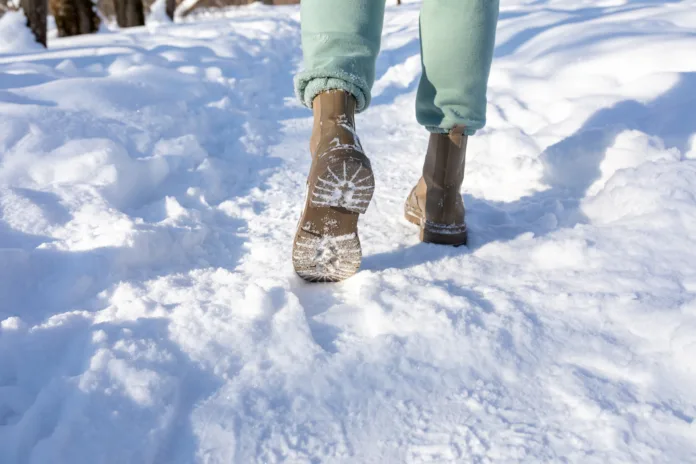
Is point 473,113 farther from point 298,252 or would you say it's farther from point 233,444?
point 233,444

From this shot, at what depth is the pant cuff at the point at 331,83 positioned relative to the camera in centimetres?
95

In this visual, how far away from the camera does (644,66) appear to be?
2.21 meters

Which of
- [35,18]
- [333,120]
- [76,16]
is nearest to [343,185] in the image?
[333,120]

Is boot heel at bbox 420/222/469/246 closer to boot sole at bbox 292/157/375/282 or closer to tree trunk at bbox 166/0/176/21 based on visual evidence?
boot sole at bbox 292/157/375/282

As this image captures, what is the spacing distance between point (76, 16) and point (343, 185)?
553 centimetres

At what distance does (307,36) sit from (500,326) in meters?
0.60

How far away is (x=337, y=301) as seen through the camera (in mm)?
917

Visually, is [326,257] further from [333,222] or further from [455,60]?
[455,60]

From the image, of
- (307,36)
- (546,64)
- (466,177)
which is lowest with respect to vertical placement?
(466,177)

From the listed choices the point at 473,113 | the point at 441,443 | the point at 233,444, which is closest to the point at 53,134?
the point at 473,113

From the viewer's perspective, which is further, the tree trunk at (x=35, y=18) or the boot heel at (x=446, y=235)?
the tree trunk at (x=35, y=18)

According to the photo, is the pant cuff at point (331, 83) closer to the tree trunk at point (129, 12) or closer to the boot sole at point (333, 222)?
the boot sole at point (333, 222)

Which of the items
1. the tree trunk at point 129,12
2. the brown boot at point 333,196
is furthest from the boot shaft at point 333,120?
the tree trunk at point 129,12

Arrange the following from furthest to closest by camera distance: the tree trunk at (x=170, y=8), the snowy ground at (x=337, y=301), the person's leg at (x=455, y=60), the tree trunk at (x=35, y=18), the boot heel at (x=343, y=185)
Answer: the tree trunk at (x=170, y=8) → the tree trunk at (x=35, y=18) → the person's leg at (x=455, y=60) → the boot heel at (x=343, y=185) → the snowy ground at (x=337, y=301)
